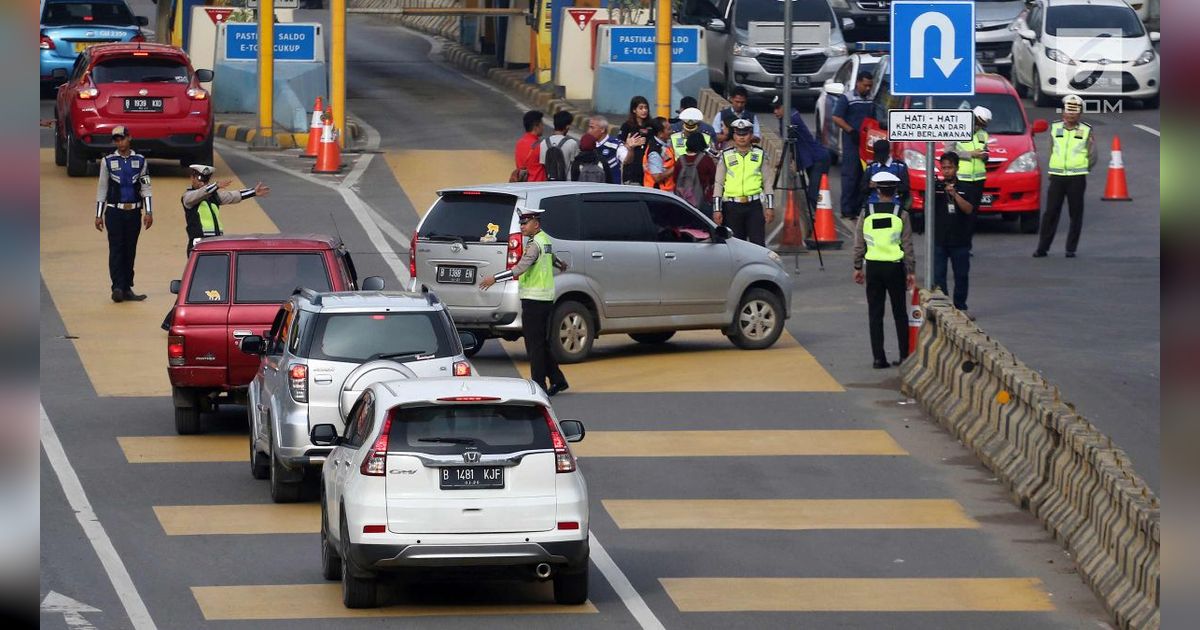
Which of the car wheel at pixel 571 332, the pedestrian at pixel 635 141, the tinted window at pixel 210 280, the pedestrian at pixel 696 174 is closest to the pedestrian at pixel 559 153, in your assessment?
the pedestrian at pixel 635 141

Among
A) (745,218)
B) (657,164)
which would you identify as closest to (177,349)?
(745,218)

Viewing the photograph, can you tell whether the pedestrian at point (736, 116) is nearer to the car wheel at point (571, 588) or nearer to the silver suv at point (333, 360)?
the silver suv at point (333, 360)

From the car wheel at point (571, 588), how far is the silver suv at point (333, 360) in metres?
2.83

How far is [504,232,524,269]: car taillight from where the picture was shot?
17641mm

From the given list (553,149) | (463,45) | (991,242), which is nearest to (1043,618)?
(553,149)

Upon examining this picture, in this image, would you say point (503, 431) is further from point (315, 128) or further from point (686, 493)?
point (315, 128)

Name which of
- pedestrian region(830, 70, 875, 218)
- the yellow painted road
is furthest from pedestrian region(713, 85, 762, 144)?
the yellow painted road

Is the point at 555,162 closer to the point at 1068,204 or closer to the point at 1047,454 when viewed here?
the point at 1068,204

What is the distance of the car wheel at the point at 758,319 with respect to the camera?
19.5 metres

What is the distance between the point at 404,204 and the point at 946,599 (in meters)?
17.2

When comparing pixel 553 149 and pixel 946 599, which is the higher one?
pixel 553 149

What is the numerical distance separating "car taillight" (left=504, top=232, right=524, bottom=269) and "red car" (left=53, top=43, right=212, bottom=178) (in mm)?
A: 11079

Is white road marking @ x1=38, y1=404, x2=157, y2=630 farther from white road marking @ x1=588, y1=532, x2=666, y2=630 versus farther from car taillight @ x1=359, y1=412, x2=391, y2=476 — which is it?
white road marking @ x1=588, y1=532, x2=666, y2=630

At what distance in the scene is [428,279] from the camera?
18.4 m
